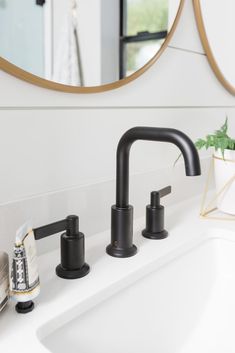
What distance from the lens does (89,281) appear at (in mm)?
550

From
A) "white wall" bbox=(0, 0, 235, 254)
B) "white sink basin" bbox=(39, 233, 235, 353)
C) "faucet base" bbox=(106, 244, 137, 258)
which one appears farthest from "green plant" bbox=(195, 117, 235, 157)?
"faucet base" bbox=(106, 244, 137, 258)

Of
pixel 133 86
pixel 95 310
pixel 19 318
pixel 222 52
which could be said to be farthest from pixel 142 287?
pixel 222 52

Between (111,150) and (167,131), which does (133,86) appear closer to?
(111,150)

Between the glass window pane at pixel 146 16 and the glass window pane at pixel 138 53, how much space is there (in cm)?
3

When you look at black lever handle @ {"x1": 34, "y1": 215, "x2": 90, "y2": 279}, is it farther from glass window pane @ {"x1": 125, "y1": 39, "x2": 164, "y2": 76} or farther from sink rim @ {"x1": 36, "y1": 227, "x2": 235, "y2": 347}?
glass window pane @ {"x1": 125, "y1": 39, "x2": 164, "y2": 76}

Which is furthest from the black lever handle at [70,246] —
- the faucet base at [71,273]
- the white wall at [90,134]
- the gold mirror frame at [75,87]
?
the gold mirror frame at [75,87]

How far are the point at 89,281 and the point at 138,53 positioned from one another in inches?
19.9

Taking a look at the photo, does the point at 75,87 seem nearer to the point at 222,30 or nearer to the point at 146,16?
the point at 146,16

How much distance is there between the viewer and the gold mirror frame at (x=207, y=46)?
0.92 metres

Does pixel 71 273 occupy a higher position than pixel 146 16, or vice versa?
pixel 146 16

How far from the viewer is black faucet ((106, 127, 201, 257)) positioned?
512 millimetres

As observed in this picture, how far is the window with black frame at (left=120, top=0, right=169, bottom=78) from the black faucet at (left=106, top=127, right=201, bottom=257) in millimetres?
221

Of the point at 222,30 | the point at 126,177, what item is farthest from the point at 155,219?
the point at 222,30

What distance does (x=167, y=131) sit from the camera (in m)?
0.53
